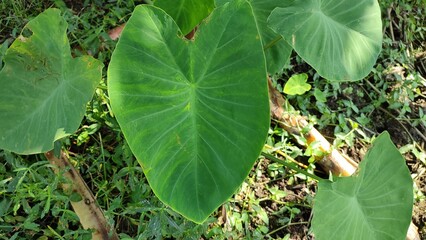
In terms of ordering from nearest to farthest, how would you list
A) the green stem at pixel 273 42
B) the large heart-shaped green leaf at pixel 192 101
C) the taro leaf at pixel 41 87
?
the large heart-shaped green leaf at pixel 192 101, the taro leaf at pixel 41 87, the green stem at pixel 273 42

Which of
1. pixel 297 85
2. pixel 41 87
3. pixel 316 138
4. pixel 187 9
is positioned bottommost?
pixel 316 138

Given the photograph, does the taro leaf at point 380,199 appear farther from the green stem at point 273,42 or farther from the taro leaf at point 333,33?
the green stem at point 273,42

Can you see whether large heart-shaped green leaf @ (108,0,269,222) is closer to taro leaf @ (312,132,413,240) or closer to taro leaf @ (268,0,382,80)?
taro leaf @ (268,0,382,80)

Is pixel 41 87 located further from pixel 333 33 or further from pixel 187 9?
pixel 333 33

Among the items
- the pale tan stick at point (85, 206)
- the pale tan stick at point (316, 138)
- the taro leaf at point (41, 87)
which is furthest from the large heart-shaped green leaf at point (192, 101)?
the pale tan stick at point (316, 138)

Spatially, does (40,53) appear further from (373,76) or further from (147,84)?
(373,76)

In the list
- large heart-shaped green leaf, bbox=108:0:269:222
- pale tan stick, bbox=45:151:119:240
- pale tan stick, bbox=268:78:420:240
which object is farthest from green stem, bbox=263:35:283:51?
pale tan stick, bbox=45:151:119:240

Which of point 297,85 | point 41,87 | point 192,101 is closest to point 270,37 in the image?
point 297,85
